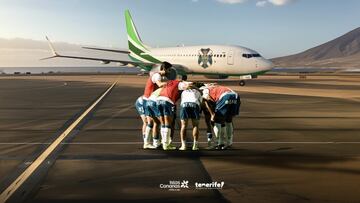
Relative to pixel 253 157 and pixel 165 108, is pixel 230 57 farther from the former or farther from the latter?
pixel 253 157

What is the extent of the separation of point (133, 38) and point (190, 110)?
4901cm

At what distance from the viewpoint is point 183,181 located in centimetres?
706

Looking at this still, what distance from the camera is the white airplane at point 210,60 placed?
40.2 metres

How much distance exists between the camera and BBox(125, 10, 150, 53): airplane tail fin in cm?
5662

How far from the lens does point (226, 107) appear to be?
1002 cm

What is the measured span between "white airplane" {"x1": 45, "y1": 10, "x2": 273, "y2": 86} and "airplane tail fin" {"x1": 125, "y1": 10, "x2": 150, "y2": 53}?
87 centimetres

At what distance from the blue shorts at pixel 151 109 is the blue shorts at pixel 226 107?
4.80 ft

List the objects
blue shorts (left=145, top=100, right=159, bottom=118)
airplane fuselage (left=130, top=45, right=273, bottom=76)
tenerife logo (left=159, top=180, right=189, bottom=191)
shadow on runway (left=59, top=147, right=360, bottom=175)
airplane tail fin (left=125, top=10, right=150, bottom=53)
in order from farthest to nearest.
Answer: airplane tail fin (left=125, top=10, right=150, bottom=53) < airplane fuselage (left=130, top=45, right=273, bottom=76) < blue shorts (left=145, top=100, right=159, bottom=118) < shadow on runway (left=59, top=147, right=360, bottom=175) < tenerife logo (left=159, top=180, right=189, bottom=191)

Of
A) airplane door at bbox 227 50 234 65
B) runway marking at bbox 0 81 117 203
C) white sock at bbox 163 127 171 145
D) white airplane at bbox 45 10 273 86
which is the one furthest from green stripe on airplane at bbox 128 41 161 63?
white sock at bbox 163 127 171 145

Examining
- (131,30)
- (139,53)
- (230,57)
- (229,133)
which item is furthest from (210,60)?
(229,133)

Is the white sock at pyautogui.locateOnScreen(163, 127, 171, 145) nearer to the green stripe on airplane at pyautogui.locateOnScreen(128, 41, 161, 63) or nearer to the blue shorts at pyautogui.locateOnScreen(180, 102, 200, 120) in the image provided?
the blue shorts at pyautogui.locateOnScreen(180, 102, 200, 120)

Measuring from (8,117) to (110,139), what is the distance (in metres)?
7.65

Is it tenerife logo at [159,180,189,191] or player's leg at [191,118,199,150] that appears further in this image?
player's leg at [191,118,199,150]

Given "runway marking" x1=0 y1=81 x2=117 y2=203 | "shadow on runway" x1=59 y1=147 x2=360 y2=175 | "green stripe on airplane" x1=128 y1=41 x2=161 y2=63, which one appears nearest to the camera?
"runway marking" x1=0 y1=81 x2=117 y2=203
